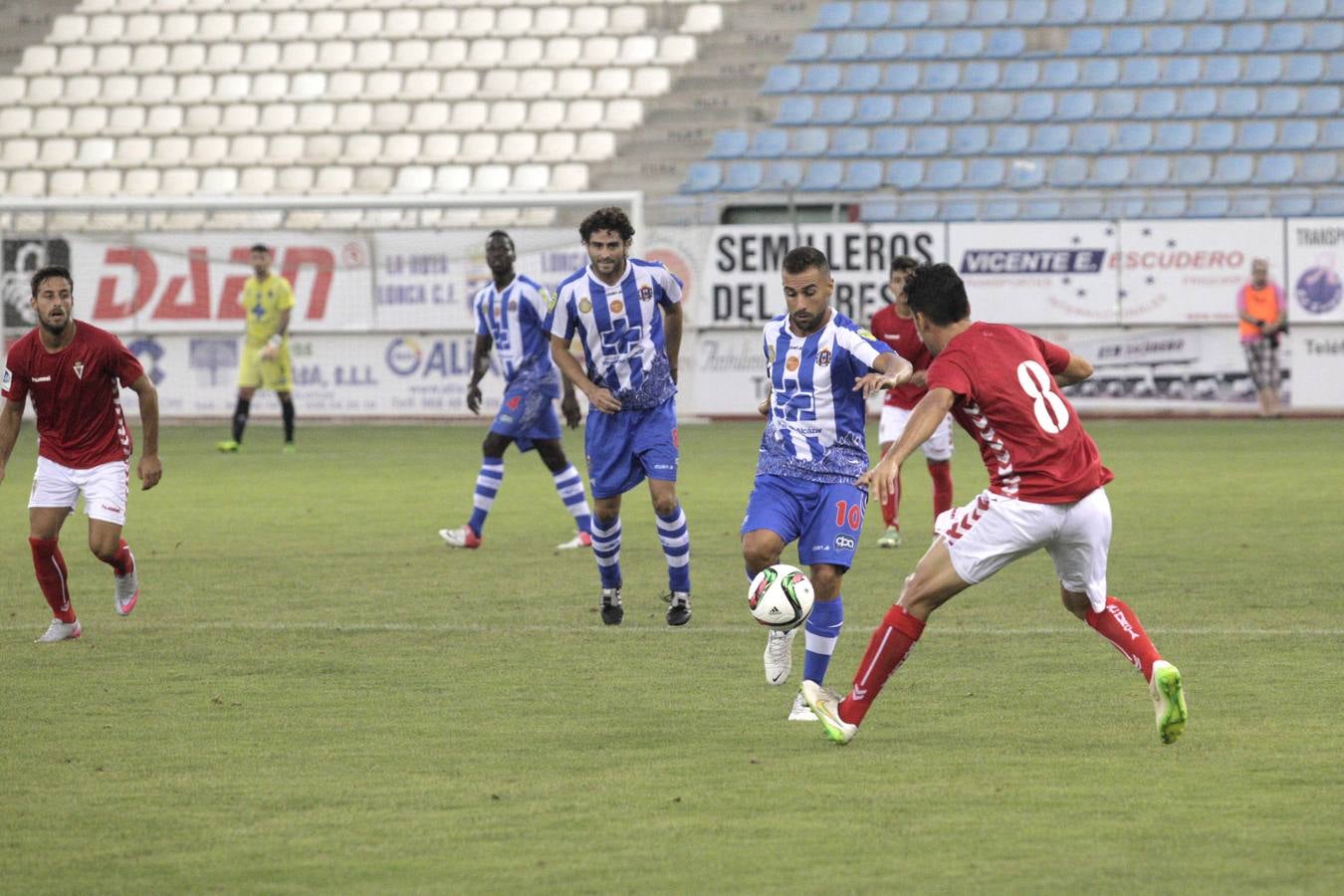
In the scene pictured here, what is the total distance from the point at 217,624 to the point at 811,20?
22095mm

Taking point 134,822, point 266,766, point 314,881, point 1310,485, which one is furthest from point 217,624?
point 1310,485

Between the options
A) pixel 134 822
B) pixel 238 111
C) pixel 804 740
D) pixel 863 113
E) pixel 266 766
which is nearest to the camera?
pixel 134 822

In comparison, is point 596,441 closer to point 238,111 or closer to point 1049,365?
point 1049,365

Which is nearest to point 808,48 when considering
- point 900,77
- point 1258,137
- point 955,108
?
point 900,77

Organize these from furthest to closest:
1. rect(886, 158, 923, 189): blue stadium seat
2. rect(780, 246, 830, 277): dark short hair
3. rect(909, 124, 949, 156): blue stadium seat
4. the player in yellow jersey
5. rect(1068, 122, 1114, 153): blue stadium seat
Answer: rect(909, 124, 949, 156): blue stadium seat
rect(886, 158, 923, 189): blue stadium seat
rect(1068, 122, 1114, 153): blue stadium seat
the player in yellow jersey
rect(780, 246, 830, 277): dark short hair

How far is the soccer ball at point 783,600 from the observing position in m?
7.50

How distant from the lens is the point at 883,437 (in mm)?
13430

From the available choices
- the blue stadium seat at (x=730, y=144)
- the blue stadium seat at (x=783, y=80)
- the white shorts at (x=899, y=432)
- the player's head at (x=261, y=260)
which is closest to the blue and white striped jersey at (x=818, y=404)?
the white shorts at (x=899, y=432)

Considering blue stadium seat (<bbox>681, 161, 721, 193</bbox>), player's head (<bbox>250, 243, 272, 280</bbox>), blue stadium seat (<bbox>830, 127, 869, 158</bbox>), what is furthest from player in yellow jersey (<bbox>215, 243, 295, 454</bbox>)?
blue stadium seat (<bbox>830, 127, 869, 158</bbox>)

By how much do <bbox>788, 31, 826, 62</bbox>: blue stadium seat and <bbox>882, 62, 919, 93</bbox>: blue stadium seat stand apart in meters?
1.07

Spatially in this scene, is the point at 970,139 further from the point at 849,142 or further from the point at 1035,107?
the point at 849,142

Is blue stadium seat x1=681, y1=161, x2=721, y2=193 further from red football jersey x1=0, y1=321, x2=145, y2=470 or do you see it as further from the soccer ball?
the soccer ball

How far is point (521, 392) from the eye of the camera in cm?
1326

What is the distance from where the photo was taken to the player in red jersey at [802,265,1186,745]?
6594 mm
